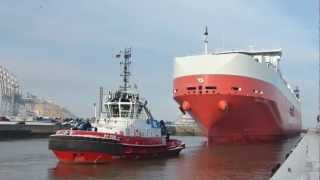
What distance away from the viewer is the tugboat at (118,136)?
86.6ft

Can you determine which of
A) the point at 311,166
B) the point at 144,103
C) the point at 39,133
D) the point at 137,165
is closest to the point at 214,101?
the point at 144,103

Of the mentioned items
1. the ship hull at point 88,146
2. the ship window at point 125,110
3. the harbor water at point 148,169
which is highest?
the ship window at point 125,110

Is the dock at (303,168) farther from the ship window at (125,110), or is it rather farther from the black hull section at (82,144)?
the ship window at (125,110)

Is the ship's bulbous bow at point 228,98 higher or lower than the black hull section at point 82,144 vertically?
higher

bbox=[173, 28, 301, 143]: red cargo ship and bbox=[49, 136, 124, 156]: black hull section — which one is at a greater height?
bbox=[173, 28, 301, 143]: red cargo ship

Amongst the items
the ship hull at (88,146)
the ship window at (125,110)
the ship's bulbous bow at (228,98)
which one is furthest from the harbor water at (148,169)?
the ship's bulbous bow at (228,98)

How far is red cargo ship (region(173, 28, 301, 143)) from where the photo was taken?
40.8 meters

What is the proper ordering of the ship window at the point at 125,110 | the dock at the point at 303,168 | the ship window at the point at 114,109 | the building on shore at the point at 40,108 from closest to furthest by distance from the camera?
the dock at the point at 303,168
the ship window at the point at 125,110
the ship window at the point at 114,109
the building on shore at the point at 40,108

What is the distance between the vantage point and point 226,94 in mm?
40500

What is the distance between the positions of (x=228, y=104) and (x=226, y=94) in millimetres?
819

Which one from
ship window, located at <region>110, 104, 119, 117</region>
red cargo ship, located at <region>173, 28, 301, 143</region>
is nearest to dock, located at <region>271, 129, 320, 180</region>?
ship window, located at <region>110, 104, 119, 117</region>

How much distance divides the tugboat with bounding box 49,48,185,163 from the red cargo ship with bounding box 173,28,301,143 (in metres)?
7.00

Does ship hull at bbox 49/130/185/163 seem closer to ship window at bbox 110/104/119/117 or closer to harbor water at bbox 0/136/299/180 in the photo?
harbor water at bbox 0/136/299/180

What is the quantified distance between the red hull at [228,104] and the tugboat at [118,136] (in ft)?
22.5
